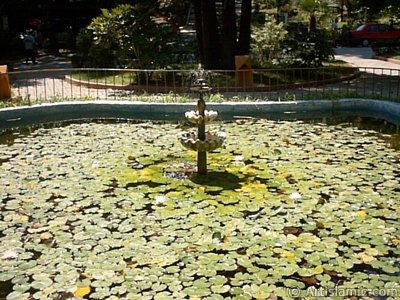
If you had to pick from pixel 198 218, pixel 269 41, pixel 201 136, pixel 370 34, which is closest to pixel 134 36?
pixel 269 41

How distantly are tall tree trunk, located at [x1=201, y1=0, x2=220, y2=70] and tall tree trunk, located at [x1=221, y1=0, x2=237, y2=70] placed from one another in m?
0.21

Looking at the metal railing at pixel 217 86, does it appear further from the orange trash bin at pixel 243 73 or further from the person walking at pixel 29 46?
the person walking at pixel 29 46

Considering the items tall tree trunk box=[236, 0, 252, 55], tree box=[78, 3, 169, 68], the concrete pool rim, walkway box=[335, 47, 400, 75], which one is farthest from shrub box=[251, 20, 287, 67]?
the concrete pool rim

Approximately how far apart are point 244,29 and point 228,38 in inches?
28.2

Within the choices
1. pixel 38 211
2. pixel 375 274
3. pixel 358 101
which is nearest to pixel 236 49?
pixel 358 101

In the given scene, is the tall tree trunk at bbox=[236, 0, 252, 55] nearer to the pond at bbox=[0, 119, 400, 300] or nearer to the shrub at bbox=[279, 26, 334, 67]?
the shrub at bbox=[279, 26, 334, 67]

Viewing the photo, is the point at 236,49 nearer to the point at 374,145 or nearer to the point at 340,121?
the point at 340,121

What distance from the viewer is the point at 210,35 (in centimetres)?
1662

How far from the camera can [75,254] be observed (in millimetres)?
5422

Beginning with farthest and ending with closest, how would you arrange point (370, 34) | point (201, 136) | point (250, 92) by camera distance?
1. point (370, 34)
2. point (250, 92)
3. point (201, 136)

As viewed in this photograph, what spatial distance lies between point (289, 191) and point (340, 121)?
16.3 ft

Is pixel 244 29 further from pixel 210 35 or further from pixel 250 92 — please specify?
pixel 250 92

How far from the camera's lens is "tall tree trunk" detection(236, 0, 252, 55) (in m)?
16.7

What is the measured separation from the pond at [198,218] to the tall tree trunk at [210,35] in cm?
724
